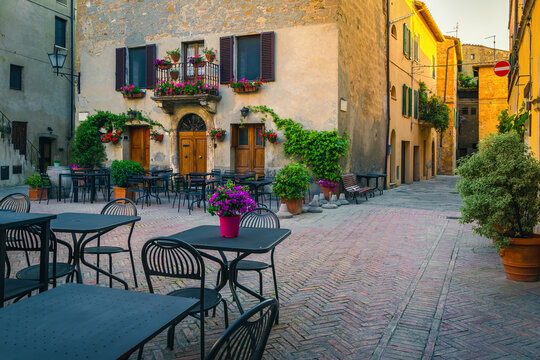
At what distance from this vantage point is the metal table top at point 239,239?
3475mm

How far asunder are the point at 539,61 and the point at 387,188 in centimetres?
1150

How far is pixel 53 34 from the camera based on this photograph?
72.7 ft

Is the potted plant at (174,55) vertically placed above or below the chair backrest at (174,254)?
above

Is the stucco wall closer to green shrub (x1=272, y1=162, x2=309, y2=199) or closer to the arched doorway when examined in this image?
the arched doorway

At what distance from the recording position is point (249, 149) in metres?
14.5

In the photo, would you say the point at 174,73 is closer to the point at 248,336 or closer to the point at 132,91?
the point at 132,91

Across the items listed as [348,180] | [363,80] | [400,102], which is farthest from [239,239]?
[400,102]

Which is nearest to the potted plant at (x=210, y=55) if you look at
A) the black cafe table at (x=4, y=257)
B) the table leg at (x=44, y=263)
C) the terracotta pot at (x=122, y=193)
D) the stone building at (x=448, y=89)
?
the terracotta pot at (x=122, y=193)

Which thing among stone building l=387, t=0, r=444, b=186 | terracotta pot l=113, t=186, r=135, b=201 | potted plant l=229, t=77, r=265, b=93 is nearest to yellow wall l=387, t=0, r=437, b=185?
stone building l=387, t=0, r=444, b=186

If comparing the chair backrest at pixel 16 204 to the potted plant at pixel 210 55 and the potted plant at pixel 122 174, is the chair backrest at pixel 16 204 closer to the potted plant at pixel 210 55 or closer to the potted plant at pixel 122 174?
the potted plant at pixel 122 174

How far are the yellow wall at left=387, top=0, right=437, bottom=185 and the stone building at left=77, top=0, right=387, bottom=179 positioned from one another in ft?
7.83

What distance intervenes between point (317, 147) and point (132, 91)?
22.4 feet

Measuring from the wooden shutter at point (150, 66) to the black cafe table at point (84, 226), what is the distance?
11020 mm

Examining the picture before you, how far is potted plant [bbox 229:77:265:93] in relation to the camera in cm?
1377
